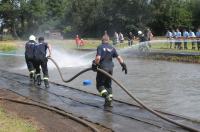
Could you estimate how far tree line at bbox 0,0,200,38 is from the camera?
71500 millimetres

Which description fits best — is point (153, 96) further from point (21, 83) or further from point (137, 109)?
point (21, 83)

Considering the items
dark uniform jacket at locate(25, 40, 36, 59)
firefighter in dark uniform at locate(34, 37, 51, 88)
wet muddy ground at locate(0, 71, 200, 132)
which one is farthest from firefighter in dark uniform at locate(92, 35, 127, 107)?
dark uniform jacket at locate(25, 40, 36, 59)

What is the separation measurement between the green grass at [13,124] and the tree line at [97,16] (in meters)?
60.5

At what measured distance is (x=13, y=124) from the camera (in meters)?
9.91

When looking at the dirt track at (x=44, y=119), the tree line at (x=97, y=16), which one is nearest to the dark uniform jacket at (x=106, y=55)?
the dirt track at (x=44, y=119)

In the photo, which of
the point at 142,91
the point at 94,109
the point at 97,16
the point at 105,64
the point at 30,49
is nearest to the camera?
the point at 94,109

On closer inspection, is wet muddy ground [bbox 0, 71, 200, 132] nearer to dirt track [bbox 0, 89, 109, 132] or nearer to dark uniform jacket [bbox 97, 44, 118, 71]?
dirt track [bbox 0, 89, 109, 132]

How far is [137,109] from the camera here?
487 inches

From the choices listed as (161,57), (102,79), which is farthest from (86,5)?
(102,79)

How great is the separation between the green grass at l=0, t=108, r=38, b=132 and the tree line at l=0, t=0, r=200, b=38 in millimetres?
60464

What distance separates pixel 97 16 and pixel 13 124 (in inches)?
2708

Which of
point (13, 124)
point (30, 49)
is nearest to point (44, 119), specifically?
point (13, 124)

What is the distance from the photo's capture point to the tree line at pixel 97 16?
7150 centimetres

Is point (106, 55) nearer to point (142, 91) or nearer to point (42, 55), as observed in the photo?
point (142, 91)
